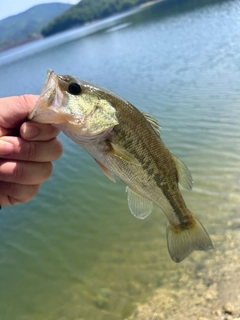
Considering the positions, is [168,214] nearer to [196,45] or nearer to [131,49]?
[196,45]

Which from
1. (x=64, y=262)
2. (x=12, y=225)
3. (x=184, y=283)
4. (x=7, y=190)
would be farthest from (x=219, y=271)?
(x=12, y=225)

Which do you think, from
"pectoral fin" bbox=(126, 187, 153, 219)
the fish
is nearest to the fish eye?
the fish

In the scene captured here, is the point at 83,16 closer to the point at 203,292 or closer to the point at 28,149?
the point at 203,292

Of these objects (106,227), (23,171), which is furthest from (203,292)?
(23,171)

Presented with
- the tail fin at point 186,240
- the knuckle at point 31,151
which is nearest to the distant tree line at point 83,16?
the tail fin at point 186,240

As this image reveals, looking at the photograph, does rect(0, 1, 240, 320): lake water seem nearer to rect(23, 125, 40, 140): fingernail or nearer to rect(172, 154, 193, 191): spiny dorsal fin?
rect(172, 154, 193, 191): spiny dorsal fin

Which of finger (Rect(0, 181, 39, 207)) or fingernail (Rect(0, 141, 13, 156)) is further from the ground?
fingernail (Rect(0, 141, 13, 156))

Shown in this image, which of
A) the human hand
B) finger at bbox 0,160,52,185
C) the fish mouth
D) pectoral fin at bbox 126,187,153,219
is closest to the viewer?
the fish mouth
